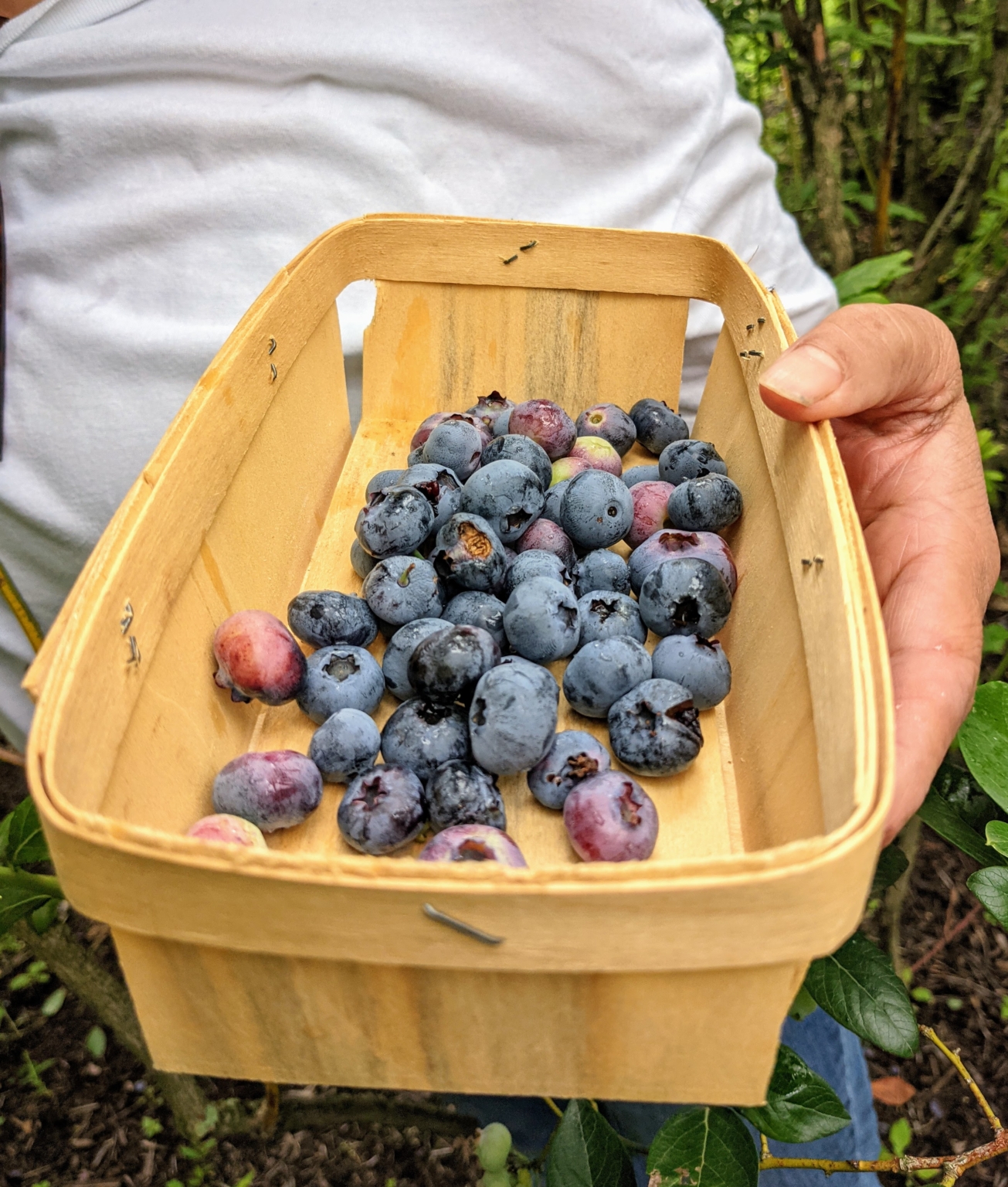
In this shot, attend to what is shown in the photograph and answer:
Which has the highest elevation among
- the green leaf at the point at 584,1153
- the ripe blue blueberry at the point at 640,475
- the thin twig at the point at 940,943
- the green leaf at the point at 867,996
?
the ripe blue blueberry at the point at 640,475

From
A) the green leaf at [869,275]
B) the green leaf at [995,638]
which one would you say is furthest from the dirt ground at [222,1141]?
the green leaf at [869,275]

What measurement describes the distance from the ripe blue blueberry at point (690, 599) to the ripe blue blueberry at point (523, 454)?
24cm

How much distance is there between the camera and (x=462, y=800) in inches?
34.5

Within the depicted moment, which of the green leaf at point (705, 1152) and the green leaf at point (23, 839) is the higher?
the green leaf at point (23, 839)

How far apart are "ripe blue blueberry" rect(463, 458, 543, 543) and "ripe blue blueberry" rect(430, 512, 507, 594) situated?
0.03 metres

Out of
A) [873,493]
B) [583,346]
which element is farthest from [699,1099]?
[583,346]

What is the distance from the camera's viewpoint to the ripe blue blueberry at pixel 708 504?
1.12 metres

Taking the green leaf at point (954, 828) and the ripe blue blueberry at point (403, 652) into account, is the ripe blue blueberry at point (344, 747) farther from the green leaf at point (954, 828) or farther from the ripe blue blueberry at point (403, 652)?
the green leaf at point (954, 828)

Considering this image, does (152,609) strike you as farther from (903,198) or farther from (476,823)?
(903,198)

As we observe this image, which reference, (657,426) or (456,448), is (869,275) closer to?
(657,426)

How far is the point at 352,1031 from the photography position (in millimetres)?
663

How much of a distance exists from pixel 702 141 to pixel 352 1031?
5.27ft

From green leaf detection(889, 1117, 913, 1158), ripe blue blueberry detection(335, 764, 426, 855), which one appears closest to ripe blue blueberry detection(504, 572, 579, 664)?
ripe blue blueberry detection(335, 764, 426, 855)

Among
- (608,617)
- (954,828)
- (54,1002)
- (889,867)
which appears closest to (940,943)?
(889,867)
